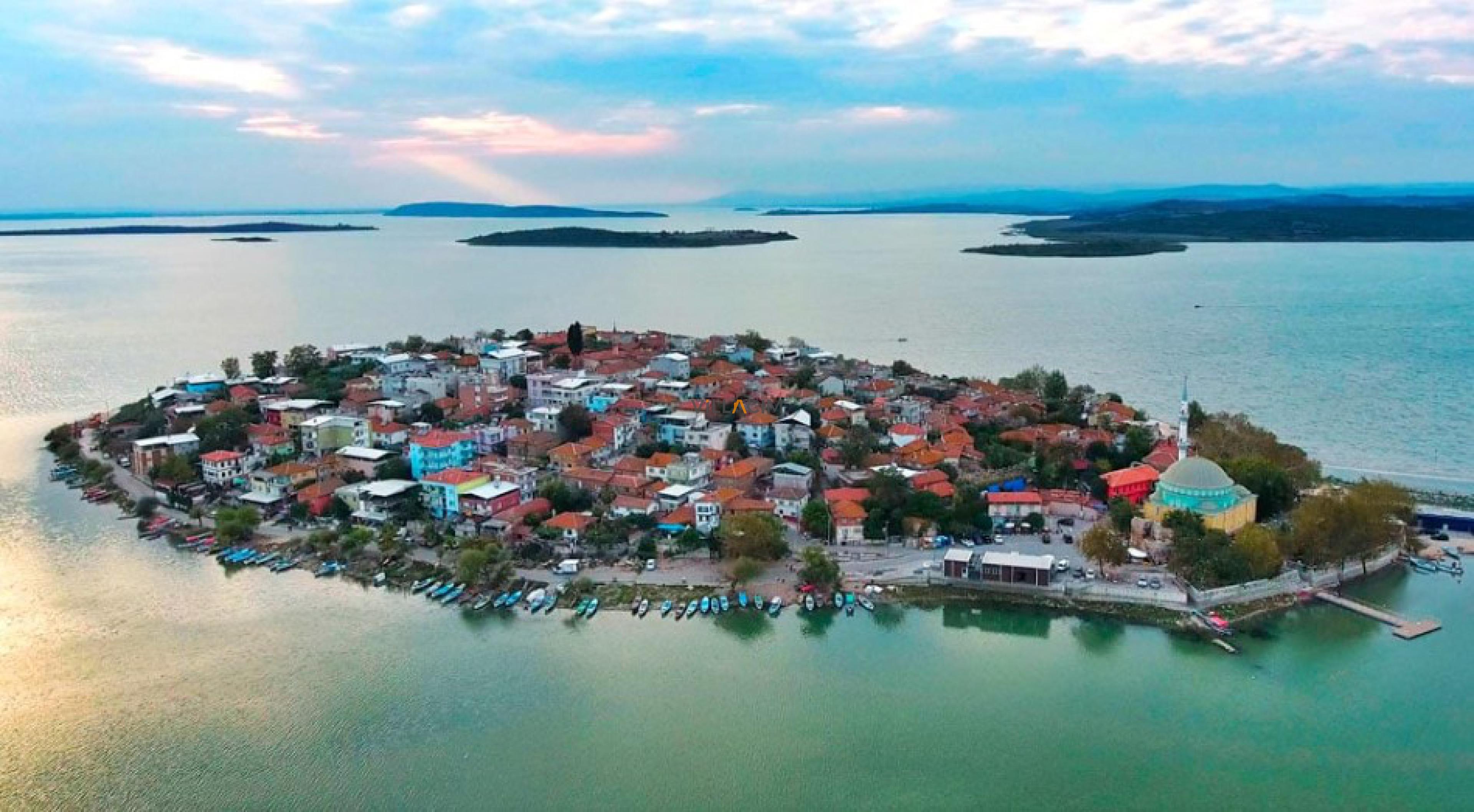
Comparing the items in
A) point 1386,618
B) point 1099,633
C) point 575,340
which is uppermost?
point 575,340

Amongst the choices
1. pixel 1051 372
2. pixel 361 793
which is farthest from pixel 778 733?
pixel 1051 372

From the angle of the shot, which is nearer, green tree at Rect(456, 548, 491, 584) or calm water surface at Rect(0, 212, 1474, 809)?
calm water surface at Rect(0, 212, 1474, 809)

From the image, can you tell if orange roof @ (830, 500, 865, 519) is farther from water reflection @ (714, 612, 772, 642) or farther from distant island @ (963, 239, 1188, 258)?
distant island @ (963, 239, 1188, 258)

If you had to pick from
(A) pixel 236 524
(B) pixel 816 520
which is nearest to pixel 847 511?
(B) pixel 816 520

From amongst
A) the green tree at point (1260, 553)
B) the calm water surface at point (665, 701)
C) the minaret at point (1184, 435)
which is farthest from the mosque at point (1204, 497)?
the calm water surface at point (665, 701)

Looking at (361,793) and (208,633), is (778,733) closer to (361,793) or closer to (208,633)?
(361,793)

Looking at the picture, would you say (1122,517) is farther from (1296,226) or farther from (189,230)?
(189,230)

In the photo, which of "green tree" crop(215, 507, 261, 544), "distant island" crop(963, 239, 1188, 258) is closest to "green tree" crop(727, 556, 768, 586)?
"green tree" crop(215, 507, 261, 544)
